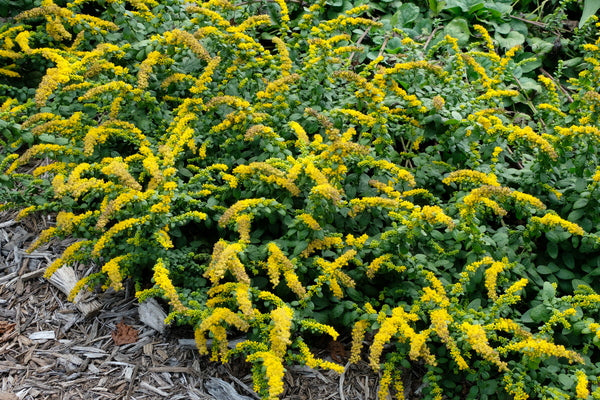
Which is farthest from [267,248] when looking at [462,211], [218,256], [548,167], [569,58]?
[569,58]

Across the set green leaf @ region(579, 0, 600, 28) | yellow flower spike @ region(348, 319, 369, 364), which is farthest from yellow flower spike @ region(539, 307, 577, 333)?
green leaf @ region(579, 0, 600, 28)

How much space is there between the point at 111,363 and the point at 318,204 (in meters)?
1.58

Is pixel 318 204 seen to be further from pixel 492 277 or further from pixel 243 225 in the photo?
pixel 492 277

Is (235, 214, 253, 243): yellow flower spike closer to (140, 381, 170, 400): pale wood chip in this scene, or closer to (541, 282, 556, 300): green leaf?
(140, 381, 170, 400): pale wood chip

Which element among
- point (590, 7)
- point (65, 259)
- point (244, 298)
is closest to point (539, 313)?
point (244, 298)

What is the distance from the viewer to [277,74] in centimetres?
406

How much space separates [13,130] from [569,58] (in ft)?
16.9

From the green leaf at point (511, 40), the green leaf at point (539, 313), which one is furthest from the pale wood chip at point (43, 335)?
the green leaf at point (511, 40)

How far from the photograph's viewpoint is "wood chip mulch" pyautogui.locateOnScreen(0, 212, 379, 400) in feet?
9.91

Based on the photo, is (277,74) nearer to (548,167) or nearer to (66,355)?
(548,167)

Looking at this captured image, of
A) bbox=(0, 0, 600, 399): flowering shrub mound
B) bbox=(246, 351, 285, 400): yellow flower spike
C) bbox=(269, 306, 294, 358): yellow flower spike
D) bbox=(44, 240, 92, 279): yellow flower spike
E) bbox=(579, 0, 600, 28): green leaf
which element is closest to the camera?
bbox=(246, 351, 285, 400): yellow flower spike

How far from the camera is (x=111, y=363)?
124 inches

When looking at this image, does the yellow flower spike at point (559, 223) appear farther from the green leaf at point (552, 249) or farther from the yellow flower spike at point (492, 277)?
the yellow flower spike at point (492, 277)

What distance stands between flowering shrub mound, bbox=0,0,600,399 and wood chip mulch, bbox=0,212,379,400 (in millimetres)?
181
